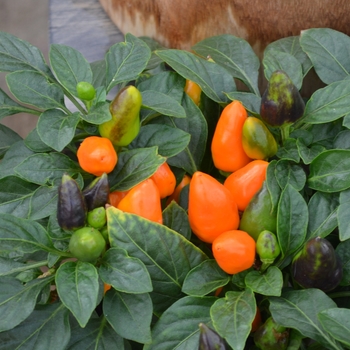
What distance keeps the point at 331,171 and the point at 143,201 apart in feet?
0.66

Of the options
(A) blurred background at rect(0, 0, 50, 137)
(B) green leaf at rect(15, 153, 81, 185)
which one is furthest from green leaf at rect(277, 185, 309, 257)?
(A) blurred background at rect(0, 0, 50, 137)

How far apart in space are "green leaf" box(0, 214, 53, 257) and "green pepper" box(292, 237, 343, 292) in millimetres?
249

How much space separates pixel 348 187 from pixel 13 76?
38cm

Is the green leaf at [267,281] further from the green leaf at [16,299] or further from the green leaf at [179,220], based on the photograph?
the green leaf at [16,299]

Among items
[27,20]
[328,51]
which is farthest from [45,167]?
[27,20]

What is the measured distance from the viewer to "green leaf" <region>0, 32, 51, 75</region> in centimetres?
63

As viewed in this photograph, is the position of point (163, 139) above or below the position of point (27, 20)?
above

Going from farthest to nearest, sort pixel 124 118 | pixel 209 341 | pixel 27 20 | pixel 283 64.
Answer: pixel 27 20, pixel 283 64, pixel 124 118, pixel 209 341

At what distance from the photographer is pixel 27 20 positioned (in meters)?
2.22

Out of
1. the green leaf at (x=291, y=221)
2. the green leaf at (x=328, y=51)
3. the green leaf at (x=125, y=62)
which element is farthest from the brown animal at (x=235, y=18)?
the green leaf at (x=291, y=221)

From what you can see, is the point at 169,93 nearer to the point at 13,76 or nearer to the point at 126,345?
the point at 13,76

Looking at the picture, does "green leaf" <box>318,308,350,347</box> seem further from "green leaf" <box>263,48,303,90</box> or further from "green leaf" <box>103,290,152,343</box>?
"green leaf" <box>263,48,303,90</box>

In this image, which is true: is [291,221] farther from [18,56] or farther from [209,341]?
[18,56]

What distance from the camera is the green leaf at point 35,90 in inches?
23.4
